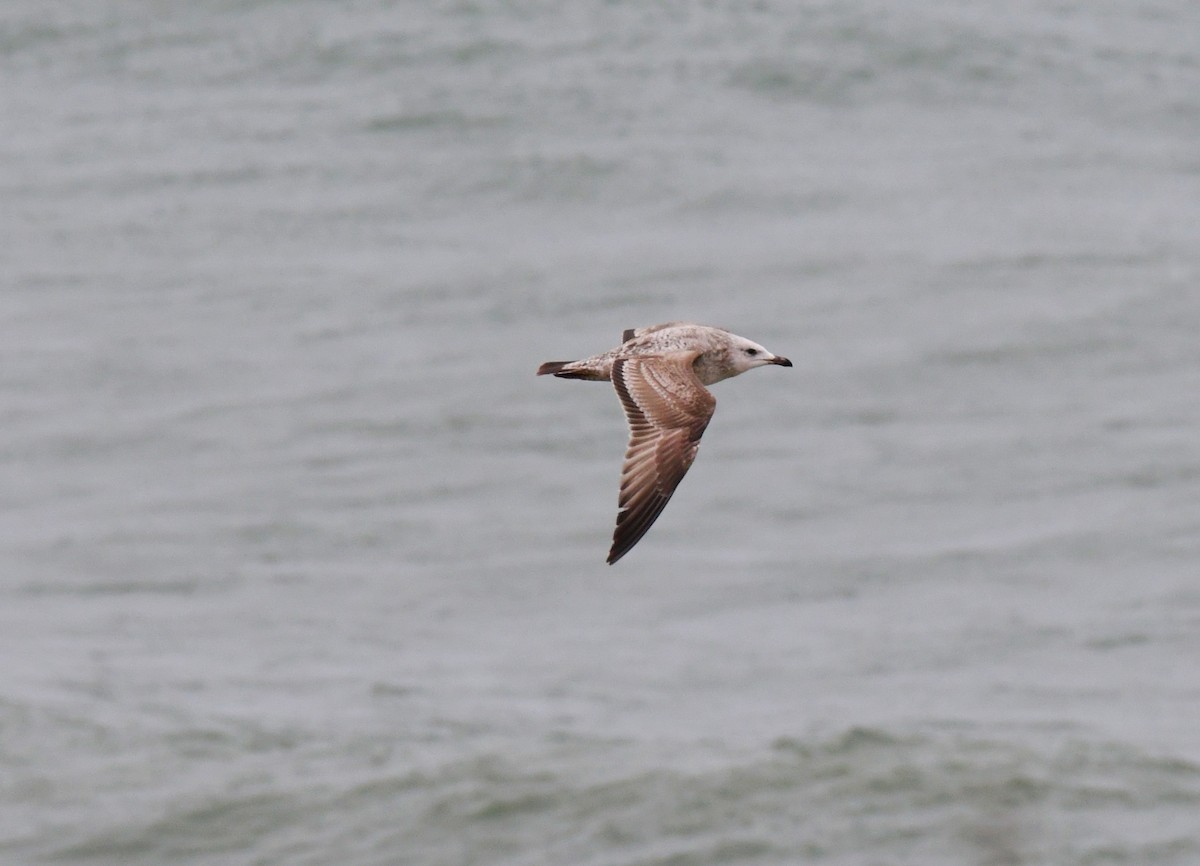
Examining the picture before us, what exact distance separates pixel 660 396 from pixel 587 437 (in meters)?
21.6

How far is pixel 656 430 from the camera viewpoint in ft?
39.4

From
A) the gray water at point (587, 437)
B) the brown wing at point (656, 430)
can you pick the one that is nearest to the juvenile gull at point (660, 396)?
the brown wing at point (656, 430)

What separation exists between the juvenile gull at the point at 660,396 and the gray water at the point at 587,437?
35.0 ft

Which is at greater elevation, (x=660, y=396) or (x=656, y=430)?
(x=660, y=396)

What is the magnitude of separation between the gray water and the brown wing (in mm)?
11147

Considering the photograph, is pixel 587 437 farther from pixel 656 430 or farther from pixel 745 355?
pixel 656 430

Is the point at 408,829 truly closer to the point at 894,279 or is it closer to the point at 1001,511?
the point at 1001,511

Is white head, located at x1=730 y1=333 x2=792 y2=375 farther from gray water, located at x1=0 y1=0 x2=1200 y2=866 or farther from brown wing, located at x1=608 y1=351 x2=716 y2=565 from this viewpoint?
gray water, located at x1=0 y1=0 x2=1200 y2=866

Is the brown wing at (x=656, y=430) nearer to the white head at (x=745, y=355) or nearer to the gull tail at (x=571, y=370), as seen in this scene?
the gull tail at (x=571, y=370)

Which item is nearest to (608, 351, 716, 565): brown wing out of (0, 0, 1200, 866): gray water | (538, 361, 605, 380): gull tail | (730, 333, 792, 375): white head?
(538, 361, 605, 380): gull tail

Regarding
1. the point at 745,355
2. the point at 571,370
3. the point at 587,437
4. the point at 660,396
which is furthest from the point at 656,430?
the point at 587,437

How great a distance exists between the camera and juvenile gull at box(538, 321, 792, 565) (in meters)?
11.8

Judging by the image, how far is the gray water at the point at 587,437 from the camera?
2441 cm

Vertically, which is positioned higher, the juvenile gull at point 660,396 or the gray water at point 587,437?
the juvenile gull at point 660,396
